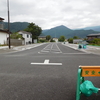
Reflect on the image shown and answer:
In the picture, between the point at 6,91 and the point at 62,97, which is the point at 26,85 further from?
the point at 62,97

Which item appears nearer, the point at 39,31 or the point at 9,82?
the point at 9,82

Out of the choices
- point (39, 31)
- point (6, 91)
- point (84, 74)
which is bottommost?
point (6, 91)

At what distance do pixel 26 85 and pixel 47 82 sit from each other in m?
0.76

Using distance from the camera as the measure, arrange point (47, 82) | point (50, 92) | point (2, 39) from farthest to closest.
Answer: point (2, 39)
point (47, 82)
point (50, 92)

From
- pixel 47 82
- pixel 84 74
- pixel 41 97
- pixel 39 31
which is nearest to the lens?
pixel 84 74

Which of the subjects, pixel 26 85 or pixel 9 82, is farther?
pixel 9 82

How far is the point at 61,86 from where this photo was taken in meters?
3.60

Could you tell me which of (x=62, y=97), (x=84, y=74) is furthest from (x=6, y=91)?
(x=84, y=74)

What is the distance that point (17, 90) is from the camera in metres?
3.33

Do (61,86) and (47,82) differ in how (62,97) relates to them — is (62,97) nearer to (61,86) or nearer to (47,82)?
(61,86)

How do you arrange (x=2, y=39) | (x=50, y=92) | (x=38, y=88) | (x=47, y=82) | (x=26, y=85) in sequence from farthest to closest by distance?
(x=2, y=39)
(x=47, y=82)
(x=26, y=85)
(x=38, y=88)
(x=50, y=92)

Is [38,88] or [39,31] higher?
[39,31]

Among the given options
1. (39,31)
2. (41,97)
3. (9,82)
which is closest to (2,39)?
(9,82)

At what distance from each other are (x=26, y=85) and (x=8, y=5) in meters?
19.3
